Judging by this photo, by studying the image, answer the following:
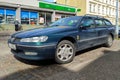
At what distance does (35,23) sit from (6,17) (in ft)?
15.8

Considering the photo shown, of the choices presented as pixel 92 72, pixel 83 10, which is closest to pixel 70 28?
pixel 92 72

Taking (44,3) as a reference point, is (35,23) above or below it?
below

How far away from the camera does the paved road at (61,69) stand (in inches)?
157

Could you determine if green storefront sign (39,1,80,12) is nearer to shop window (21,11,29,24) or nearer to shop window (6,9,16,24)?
shop window (21,11,29,24)

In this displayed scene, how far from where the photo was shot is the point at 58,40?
4.90m

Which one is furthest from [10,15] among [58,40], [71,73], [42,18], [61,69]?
[71,73]

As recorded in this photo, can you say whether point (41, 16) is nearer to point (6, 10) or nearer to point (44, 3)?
point (44, 3)

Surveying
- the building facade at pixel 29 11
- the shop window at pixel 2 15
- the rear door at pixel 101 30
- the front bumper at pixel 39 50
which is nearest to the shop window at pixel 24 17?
the building facade at pixel 29 11

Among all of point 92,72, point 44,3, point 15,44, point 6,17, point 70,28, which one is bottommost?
point 92,72

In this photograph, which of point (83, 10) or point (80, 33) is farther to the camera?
point (83, 10)

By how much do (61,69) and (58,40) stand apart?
0.81 metres

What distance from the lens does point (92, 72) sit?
4.32 metres

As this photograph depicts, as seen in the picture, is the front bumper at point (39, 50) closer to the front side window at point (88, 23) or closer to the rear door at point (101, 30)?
the front side window at point (88, 23)

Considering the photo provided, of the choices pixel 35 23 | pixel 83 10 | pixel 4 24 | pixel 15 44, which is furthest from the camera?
pixel 83 10
